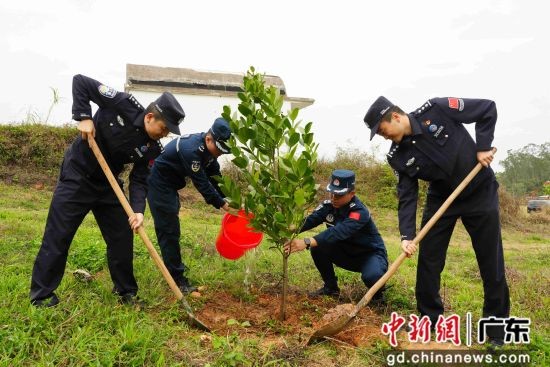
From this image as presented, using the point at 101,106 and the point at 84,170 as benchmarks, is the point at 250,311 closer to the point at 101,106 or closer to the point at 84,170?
the point at 84,170

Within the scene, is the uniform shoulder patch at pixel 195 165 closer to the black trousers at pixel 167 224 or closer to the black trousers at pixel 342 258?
the black trousers at pixel 167 224

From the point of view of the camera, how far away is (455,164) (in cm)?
353

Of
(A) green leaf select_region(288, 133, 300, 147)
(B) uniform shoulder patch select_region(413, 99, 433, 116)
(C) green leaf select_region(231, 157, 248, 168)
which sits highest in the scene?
(B) uniform shoulder patch select_region(413, 99, 433, 116)

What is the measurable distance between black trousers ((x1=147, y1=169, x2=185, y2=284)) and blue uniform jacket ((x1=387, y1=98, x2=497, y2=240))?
2.16m

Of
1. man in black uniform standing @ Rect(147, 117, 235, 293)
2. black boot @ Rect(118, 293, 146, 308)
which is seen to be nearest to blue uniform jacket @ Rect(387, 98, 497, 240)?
man in black uniform standing @ Rect(147, 117, 235, 293)

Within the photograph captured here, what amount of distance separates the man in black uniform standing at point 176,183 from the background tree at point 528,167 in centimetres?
3719

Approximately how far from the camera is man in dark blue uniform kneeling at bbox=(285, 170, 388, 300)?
4.27 metres

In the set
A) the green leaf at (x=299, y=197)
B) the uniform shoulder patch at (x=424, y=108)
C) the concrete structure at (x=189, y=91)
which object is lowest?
the green leaf at (x=299, y=197)

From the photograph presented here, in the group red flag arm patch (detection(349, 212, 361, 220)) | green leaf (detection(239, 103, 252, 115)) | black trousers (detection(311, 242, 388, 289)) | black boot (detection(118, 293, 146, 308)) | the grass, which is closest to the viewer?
the grass

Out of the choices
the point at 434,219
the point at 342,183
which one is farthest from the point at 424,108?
the point at 342,183

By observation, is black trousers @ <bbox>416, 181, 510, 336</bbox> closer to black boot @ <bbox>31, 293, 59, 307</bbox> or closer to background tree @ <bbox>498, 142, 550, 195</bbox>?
black boot @ <bbox>31, 293, 59, 307</bbox>

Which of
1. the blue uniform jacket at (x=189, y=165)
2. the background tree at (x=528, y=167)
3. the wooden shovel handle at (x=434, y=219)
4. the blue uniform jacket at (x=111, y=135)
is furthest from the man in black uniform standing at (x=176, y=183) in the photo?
the background tree at (x=528, y=167)

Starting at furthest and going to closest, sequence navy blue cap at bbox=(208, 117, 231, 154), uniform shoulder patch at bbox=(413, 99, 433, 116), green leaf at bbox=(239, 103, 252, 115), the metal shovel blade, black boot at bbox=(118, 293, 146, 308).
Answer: navy blue cap at bbox=(208, 117, 231, 154) < black boot at bbox=(118, 293, 146, 308) < uniform shoulder patch at bbox=(413, 99, 433, 116) < green leaf at bbox=(239, 103, 252, 115) < the metal shovel blade

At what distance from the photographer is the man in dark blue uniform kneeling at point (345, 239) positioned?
4.27 m
